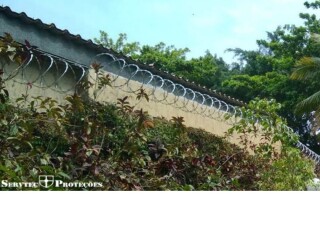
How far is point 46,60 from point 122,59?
26.6 inches

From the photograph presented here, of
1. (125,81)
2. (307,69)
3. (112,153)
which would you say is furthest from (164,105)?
(307,69)

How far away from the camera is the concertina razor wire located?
115 inches

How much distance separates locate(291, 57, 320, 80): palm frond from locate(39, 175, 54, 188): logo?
13.8 feet

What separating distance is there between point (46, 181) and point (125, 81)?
1.67 m

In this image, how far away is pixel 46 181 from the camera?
→ 203 cm

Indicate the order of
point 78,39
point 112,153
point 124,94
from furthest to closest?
1. point 124,94
2. point 78,39
3. point 112,153

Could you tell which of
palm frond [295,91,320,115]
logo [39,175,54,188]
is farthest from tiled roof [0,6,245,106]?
palm frond [295,91,320,115]

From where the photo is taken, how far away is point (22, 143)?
2.21 meters

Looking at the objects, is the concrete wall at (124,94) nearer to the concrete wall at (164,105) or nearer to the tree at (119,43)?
the concrete wall at (164,105)

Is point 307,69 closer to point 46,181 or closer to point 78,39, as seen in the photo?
point 78,39

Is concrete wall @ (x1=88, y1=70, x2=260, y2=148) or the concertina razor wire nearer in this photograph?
the concertina razor wire

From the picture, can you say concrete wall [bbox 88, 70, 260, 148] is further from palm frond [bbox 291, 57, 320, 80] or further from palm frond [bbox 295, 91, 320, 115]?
palm frond [bbox 291, 57, 320, 80]

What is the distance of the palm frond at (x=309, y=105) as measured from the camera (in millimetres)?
5496
